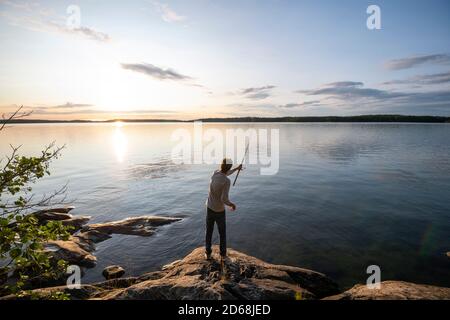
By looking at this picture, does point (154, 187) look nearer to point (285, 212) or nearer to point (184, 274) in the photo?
point (285, 212)

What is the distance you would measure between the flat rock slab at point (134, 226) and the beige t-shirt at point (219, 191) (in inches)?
328

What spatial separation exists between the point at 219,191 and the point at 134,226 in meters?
10.2

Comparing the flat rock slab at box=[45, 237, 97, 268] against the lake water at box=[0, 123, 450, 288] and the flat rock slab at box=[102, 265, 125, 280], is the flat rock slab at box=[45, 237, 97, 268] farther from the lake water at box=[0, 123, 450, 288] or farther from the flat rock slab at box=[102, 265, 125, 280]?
the flat rock slab at box=[102, 265, 125, 280]

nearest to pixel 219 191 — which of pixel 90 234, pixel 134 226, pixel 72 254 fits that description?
pixel 72 254

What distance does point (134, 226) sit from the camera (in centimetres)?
1630

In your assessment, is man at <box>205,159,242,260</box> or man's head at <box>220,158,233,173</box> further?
man at <box>205,159,242,260</box>

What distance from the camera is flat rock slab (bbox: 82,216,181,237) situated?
15.6 metres

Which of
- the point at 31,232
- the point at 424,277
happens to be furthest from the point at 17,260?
the point at 424,277

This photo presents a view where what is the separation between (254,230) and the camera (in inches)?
610

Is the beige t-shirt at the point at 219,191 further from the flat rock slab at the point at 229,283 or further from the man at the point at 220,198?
the flat rock slab at the point at 229,283

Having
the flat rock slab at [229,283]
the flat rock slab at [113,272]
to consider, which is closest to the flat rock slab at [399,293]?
the flat rock slab at [229,283]

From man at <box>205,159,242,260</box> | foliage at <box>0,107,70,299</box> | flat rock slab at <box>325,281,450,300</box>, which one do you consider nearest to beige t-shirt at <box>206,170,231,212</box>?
man at <box>205,159,242,260</box>

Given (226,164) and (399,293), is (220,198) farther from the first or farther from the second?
(399,293)

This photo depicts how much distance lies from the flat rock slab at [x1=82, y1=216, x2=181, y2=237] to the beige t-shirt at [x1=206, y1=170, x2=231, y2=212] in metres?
8.33
